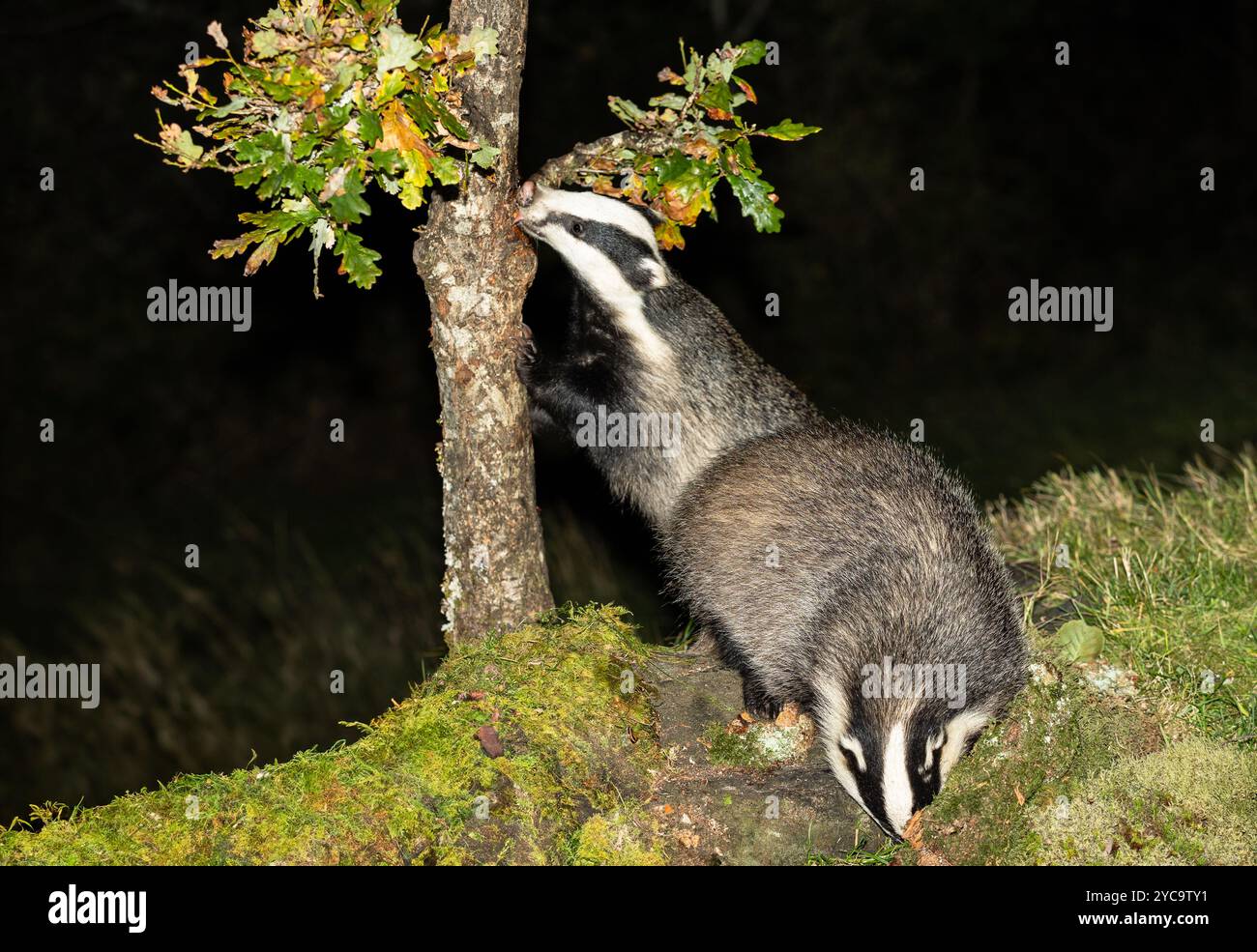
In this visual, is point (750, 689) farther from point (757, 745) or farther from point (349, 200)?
point (349, 200)

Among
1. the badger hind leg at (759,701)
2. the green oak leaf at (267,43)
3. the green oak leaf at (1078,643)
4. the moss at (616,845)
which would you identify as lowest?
the moss at (616,845)

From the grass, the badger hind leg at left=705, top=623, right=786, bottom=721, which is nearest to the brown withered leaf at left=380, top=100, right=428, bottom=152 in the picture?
the badger hind leg at left=705, top=623, right=786, bottom=721

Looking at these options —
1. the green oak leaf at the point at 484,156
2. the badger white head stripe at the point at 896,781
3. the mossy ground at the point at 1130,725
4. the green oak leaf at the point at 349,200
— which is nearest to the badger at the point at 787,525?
the badger white head stripe at the point at 896,781

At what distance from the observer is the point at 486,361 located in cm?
537

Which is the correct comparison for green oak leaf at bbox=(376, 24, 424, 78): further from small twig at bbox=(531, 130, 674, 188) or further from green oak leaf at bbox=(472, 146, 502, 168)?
small twig at bbox=(531, 130, 674, 188)

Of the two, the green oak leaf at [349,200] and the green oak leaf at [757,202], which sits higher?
the green oak leaf at [757,202]

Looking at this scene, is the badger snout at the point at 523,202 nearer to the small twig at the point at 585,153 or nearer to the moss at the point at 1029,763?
the small twig at the point at 585,153

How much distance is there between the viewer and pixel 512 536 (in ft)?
18.2

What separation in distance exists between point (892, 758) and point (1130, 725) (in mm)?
1280

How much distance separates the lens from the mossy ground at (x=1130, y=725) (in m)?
4.62

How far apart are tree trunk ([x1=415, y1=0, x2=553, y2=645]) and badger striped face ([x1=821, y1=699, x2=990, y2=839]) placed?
1.59m

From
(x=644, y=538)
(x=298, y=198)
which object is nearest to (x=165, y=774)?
(x=644, y=538)

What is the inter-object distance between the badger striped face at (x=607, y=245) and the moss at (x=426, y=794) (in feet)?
5.67

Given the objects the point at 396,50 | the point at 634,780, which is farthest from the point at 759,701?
the point at 396,50
